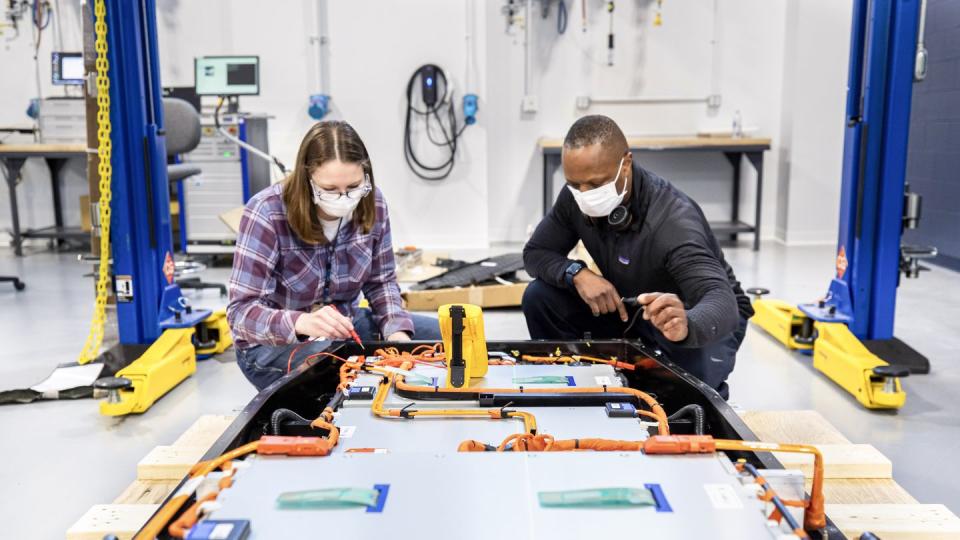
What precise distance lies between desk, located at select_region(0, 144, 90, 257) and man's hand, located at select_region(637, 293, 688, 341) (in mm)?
4498

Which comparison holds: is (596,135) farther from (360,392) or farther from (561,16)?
(561,16)

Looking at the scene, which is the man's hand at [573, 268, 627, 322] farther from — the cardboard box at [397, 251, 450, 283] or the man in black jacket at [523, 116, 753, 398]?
the cardboard box at [397, 251, 450, 283]

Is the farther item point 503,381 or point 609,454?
point 503,381

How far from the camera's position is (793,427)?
2291 mm

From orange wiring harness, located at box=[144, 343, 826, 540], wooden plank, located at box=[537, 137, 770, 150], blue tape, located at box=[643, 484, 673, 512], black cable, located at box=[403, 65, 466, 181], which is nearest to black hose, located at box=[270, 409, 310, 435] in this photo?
orange wiring harness, located at box=[144, 343, 826, 540]

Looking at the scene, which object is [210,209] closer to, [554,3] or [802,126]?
[554,3]

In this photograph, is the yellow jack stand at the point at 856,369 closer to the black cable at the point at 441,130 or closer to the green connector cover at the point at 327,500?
the green connector cover at the point at 327,500

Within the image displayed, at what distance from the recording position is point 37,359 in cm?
330

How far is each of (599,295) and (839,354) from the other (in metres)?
1.22

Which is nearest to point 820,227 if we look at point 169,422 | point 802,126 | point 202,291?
point 802,126

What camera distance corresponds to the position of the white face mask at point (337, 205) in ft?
6.33

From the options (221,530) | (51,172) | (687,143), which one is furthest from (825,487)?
(51,172)

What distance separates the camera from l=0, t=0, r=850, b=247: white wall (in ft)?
18.5

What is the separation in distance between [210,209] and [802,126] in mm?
4270
